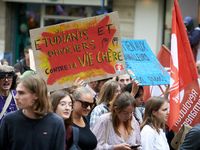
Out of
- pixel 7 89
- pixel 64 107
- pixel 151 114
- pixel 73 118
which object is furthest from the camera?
pixel 151 114

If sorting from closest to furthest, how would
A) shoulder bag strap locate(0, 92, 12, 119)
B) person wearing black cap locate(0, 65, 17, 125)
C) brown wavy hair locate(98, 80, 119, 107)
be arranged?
shoulder bag strap locate(0, 92, 12, 119) → person wearing black cap locate(0, 65, 17, 125) → brown wavy hair locate(98, 80, 119, 107)

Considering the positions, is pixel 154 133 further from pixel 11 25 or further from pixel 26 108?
pixel 11 25

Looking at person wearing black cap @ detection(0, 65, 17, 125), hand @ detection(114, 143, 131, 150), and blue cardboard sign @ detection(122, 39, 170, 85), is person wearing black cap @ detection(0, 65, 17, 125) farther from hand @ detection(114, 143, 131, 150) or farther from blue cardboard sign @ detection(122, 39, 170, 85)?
blue cardboard sign @ detection(122, 39, 170, 85)

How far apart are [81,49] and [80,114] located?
1568mm

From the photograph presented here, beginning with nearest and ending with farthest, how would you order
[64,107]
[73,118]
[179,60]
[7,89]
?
[64,107] < [73,118] < [7,89] < [179,60]

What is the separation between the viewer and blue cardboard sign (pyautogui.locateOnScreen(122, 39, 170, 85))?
285 inches

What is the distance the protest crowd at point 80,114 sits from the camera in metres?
3.82

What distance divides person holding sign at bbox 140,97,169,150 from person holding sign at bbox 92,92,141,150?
1.60 ft

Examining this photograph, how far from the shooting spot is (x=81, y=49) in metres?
6.30

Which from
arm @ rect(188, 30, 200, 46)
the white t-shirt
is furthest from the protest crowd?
arm @ rect(188, 30, 200, 46)

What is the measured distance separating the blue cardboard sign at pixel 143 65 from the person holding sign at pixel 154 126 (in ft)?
3.10

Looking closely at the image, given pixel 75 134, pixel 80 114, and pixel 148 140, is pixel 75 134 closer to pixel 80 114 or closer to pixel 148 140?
pixel 80 114

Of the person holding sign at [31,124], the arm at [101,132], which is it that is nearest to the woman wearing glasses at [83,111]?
the arm at [101,132]

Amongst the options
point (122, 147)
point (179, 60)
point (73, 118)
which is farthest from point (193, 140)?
point (179, 60)
